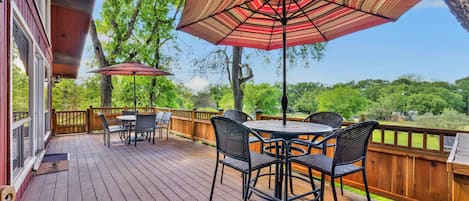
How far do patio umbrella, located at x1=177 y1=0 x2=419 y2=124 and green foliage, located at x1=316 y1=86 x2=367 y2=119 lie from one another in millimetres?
7894

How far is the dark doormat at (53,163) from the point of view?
3.82 m

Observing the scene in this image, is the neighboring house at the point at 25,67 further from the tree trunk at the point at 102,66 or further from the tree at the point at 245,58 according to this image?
the tree at the point at 245,58

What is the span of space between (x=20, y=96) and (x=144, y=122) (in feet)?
9.76

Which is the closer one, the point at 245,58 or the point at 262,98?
the point at 245,58

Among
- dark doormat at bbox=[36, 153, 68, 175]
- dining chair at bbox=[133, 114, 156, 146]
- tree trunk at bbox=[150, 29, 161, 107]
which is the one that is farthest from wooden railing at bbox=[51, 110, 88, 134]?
tree trunk at bbox=[150, 29, 161, 107]

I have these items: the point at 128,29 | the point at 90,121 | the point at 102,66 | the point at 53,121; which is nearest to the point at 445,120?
the point at 90,121

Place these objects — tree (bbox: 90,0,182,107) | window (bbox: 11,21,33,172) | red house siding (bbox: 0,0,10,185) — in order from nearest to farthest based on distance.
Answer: red house siding (bbox: 0,0,10,185)
window (bbox: 11,21,33,172)
tree (bbox: 90,0,182,107)

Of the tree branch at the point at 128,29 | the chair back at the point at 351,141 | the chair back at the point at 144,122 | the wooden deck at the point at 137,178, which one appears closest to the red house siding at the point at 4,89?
the wooden deck at the point at 137,178

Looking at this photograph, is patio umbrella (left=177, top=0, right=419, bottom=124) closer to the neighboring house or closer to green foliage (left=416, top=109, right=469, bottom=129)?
the neighboring house

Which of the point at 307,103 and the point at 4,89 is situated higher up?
the point at 4,89

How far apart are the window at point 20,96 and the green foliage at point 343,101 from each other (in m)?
9.94

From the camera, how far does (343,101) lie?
34.3 ft

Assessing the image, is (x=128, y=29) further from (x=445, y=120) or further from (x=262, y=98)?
(x=445, y=120)

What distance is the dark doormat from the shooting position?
3.82 m
